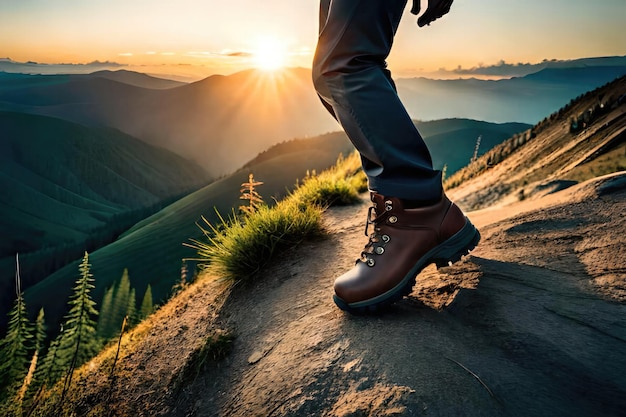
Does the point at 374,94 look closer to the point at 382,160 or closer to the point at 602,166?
the point at 382,160

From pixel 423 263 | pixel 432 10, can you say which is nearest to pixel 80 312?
pixel 423 263

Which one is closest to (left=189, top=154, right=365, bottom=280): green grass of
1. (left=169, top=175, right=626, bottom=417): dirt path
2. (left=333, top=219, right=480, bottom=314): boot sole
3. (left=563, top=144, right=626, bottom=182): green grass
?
(left=169, top=175, right=626, bottom=417): dirt path

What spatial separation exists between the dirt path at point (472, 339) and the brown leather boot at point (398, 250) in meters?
0.11

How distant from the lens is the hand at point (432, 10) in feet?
6.31

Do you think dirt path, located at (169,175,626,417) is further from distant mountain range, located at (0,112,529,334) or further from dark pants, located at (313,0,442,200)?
distant mountain range, located at (0,112,529,334)

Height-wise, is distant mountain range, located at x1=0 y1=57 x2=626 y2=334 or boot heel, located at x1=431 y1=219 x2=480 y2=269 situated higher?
boot heel, located at x1=431 y1=219 x2=480 y2=269

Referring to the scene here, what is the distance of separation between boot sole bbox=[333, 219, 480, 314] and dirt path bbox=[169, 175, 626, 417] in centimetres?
6

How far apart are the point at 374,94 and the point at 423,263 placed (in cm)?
78

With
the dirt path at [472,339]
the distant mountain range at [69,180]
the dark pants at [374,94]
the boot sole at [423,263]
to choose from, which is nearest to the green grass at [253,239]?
the dirt path at [472,339]

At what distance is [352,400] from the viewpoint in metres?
1.43

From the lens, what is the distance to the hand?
1.92 meters

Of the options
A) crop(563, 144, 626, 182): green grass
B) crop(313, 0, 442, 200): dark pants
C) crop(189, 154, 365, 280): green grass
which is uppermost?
crop(313, 0, 442, 200): dark pants

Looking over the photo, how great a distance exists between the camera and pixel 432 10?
6.39 feet

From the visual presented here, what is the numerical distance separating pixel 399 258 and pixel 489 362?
546 mm
